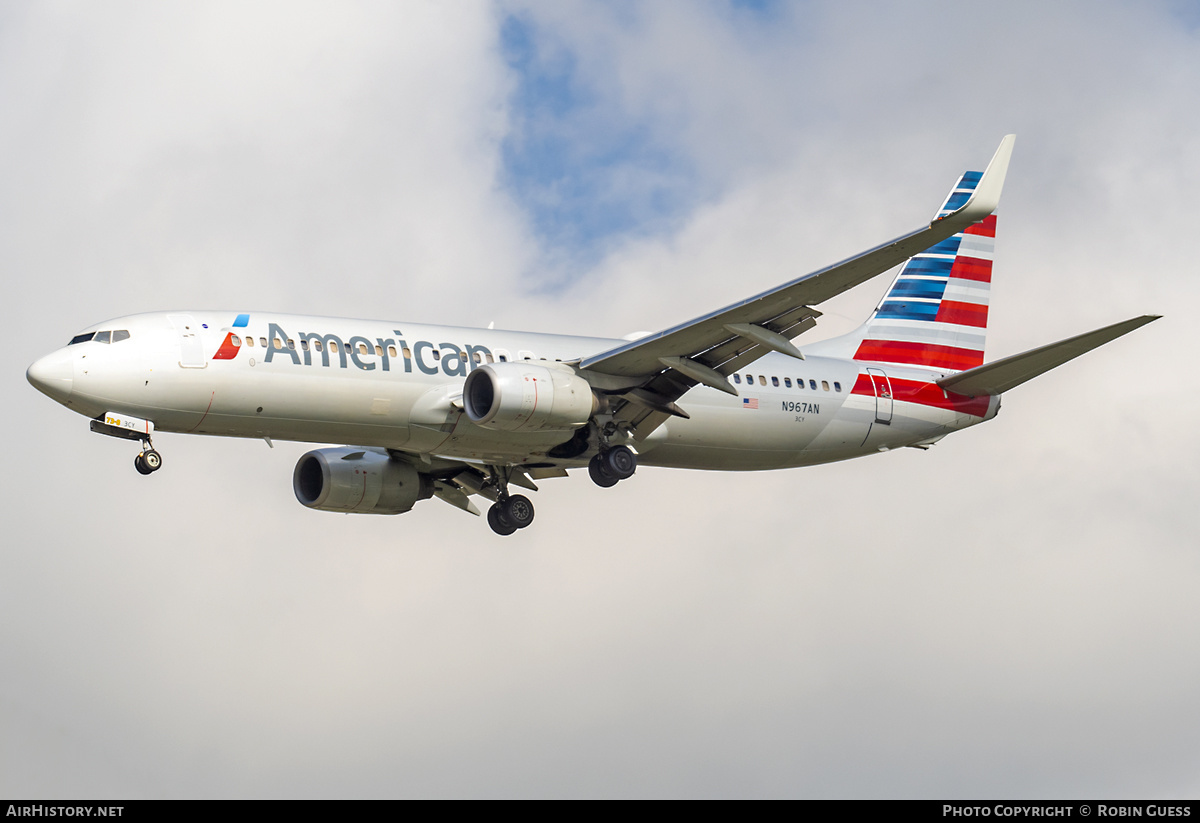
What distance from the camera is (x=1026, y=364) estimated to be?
41.5 m

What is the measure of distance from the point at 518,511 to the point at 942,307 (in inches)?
573

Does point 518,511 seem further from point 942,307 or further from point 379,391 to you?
point 942,307

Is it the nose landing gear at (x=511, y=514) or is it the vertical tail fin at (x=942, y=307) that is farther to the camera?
the vertical tail fin at (x=942, y=307)

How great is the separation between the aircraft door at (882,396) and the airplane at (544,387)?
54mm

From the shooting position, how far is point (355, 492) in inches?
1703

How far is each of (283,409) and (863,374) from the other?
1690 cm

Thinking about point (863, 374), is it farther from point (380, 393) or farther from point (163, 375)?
point (163, 375)

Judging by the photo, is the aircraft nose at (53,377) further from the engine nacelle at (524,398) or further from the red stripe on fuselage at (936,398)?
the red stripe on fuselage at (936,398)

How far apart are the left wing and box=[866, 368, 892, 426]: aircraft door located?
6.43 metres

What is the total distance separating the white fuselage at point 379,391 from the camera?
35625 millimetres

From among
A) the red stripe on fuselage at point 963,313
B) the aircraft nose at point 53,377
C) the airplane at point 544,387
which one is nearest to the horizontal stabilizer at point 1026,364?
the airplane at point 544,387

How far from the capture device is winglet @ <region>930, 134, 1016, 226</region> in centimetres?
3222

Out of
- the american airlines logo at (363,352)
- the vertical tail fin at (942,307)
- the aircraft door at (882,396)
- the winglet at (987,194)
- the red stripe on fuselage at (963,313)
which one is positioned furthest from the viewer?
the red stripe on fuselage at (963,313)

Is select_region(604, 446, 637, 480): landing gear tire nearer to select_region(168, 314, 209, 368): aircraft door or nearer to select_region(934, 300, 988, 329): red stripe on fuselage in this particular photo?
select_region(168, 314, 209, 368): aircraft door
